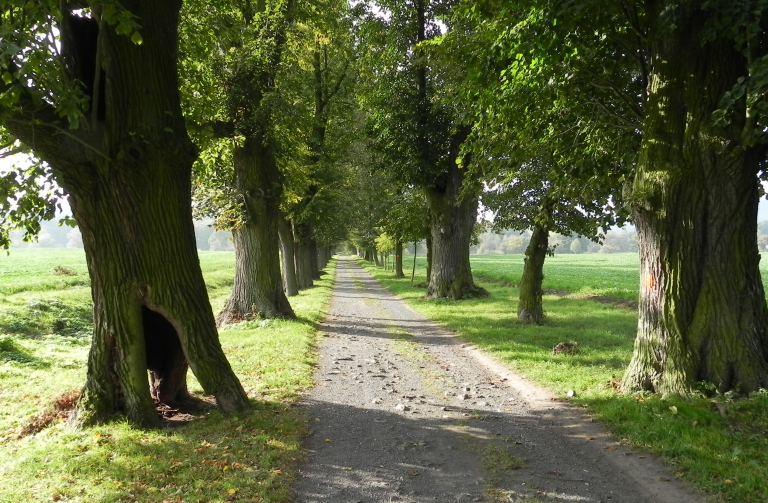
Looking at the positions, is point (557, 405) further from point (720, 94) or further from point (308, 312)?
→ point (308, 312)

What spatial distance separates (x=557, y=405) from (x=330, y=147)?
1841cm

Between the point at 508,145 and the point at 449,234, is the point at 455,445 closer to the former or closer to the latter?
the point at 508,145

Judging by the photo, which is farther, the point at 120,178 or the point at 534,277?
the point at 534,277

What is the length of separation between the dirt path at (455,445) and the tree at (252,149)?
549 cm

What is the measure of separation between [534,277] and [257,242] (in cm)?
775

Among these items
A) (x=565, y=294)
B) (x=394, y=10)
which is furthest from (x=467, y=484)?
(x=565, y=294)

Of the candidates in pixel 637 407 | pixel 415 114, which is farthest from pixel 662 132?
pixel 415 114

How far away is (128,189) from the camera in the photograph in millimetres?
5742

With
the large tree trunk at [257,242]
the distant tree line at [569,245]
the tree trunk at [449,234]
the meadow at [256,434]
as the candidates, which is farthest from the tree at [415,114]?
the distant tree line at [569,245]

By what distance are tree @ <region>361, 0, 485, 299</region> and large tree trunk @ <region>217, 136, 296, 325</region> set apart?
6.39 metres

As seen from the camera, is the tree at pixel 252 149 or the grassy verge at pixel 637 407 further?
the tree at pixel 252 149

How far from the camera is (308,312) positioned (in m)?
16.4

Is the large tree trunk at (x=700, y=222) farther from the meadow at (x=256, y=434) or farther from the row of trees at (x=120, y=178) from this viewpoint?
the row of trees at (x=120, y=178)

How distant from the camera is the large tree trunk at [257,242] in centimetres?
1366
